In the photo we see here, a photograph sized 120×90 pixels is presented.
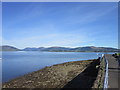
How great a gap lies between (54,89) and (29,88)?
261cm

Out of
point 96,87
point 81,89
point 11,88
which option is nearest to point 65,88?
point 81,89

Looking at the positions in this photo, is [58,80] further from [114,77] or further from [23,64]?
[23,64]

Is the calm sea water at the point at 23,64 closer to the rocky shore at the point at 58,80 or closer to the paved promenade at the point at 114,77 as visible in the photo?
the rocky shore at the point at 58,80

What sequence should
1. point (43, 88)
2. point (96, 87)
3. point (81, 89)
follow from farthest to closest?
1. point (43, 88)
2. point (81, 89)
3. point (96, 87)

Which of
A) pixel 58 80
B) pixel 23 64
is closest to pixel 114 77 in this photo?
pixel 58 80

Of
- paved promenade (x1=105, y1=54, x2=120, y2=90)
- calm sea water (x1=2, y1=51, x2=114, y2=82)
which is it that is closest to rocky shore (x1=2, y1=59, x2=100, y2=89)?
paved promenade (x1=105, y1=54, x2=120, y2=90)

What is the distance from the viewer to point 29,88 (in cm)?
1273

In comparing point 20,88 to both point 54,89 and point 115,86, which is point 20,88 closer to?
point 54,89

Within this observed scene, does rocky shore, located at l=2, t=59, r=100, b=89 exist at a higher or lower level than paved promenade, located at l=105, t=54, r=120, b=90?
lower

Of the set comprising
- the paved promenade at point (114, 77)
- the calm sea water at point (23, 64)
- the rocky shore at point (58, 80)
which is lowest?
the calm sea water at point (23, 64)

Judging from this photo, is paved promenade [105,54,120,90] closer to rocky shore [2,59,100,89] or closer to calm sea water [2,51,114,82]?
rocky shore [2,59,100,89]

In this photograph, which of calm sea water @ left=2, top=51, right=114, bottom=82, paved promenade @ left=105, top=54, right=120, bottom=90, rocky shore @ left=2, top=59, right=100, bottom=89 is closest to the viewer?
paved promenade @ left=105, top=54, right=120, bottom=90

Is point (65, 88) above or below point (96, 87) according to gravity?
below

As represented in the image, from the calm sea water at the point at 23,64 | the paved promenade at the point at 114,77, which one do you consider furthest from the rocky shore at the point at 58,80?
the calm sea water at the point at 23,64
